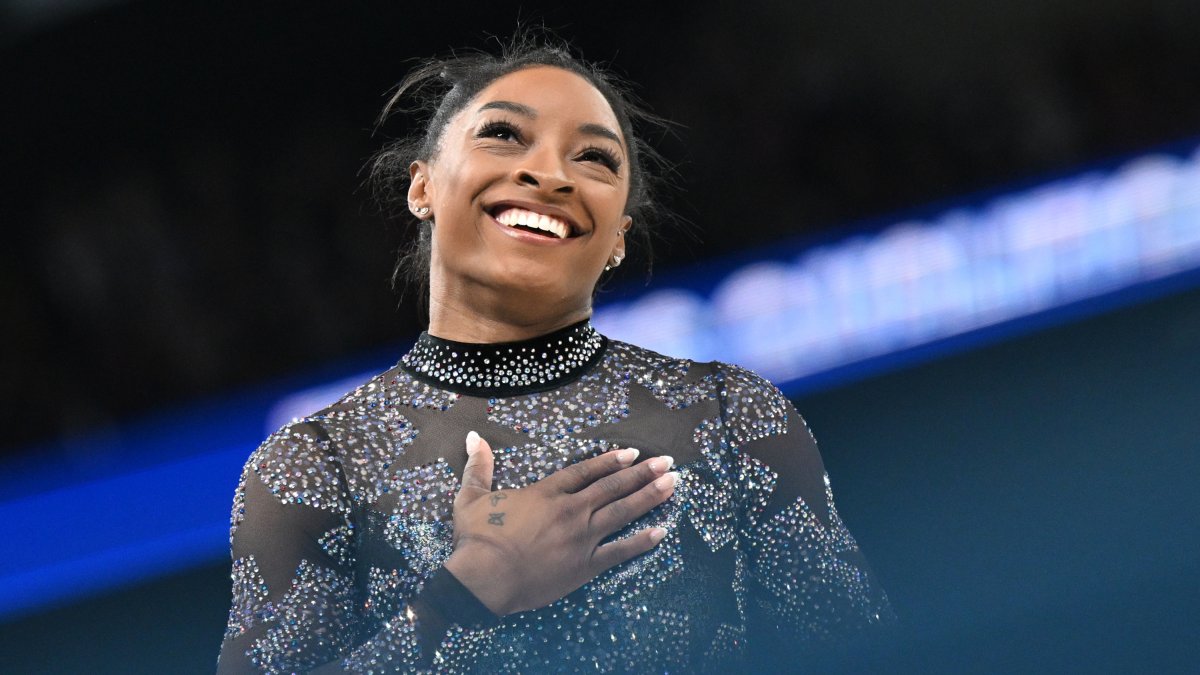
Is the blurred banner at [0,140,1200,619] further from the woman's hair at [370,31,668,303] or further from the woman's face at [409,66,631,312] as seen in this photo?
the woman's face at [409,66,631,312]

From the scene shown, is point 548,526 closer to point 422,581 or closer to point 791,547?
point 422,581

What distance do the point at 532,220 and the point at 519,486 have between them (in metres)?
0.25

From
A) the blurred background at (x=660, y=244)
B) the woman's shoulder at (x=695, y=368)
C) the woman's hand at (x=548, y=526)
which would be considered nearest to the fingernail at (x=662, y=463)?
the woman's hand at (x=548, y=526)

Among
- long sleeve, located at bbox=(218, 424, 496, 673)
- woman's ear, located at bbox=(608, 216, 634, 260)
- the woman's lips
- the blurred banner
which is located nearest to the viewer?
long sleeve, located at bbox=(218, 424, 496, 673)

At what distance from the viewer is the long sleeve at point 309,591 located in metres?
1.13

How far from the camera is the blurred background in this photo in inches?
102

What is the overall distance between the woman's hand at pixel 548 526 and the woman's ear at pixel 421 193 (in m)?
0.29

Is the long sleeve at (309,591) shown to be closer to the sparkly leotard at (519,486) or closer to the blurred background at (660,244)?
the sparkly leotard at (519,486)

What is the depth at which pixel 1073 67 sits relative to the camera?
3357 millimetres

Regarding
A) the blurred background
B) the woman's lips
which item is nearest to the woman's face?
the woman's lips

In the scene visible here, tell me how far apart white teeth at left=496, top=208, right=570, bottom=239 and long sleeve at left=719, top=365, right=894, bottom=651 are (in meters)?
0.23

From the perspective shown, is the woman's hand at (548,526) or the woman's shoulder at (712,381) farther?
the woman's shoulder at (712,381)

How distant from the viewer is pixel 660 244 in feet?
9.75

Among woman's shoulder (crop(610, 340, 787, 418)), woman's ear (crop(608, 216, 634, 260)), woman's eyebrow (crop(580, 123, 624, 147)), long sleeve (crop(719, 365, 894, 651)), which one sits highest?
woman's eyebrow (crop(580, 123, 624, 147))
